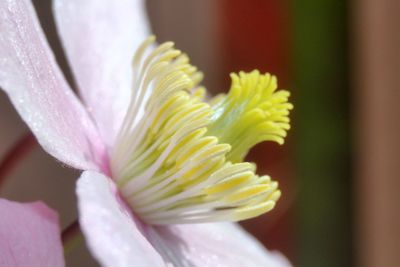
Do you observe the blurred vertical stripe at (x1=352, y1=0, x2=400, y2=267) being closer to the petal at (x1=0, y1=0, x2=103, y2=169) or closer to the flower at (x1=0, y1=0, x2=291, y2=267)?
the flower at (x1=0, y1=0, x2=291, y2=267)

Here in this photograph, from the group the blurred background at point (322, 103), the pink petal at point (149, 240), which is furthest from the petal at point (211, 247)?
the blurred background at point (322, 103)

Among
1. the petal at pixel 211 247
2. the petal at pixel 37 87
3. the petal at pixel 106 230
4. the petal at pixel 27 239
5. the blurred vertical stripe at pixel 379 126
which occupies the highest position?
the blurred vertical stripe at pixel 379 126

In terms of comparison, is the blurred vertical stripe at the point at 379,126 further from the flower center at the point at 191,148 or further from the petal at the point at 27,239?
the petal at the point at 27,239

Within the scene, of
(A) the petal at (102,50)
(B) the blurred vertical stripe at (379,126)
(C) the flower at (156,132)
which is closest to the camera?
(C) the flower at (156,132)

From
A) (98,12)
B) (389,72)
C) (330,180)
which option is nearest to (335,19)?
(389,72)

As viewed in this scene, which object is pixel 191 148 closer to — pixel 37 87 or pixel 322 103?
pixel 37 87

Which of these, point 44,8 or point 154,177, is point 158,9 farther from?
point 154,177
